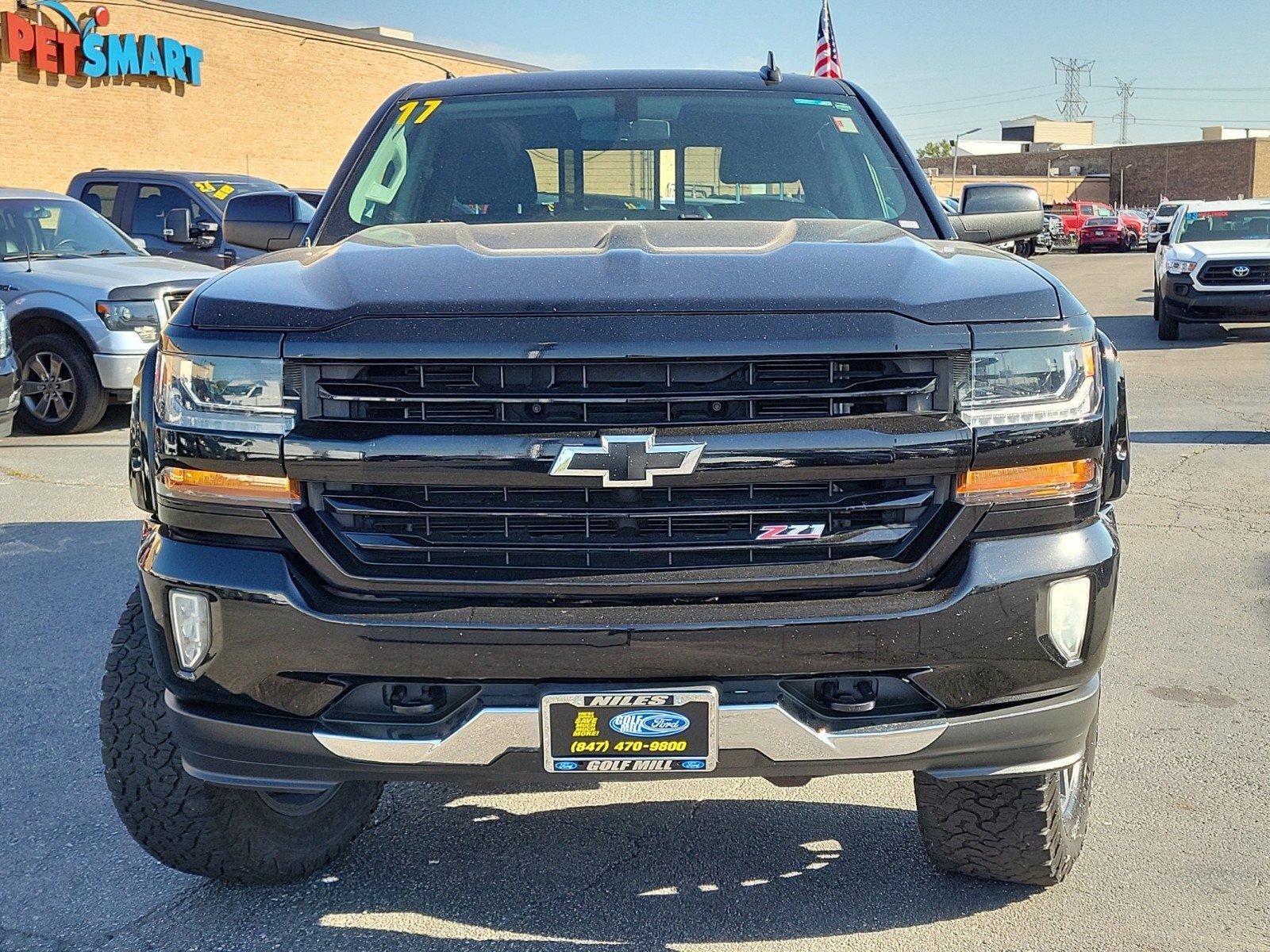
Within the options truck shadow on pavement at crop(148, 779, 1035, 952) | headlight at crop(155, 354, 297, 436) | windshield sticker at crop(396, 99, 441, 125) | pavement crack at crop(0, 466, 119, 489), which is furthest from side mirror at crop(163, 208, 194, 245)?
headlight at crop(155, 354, 297, 436)

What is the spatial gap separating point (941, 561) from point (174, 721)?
149 centimetres

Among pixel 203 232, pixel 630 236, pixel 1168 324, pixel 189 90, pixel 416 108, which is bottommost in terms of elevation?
pixel 1168 324

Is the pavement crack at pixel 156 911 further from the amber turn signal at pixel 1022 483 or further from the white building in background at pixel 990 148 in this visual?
the white building in background at pixel 990 148

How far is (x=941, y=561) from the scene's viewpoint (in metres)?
2.48

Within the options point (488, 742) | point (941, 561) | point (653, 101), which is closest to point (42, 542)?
point (653, 101)

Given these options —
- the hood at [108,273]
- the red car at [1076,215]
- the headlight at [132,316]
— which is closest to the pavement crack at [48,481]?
the headlight at [132,316]

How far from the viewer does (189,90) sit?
2930cm

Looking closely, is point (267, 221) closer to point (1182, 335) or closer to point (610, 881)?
point (610, 881)

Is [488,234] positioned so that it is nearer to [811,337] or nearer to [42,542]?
[811,337]

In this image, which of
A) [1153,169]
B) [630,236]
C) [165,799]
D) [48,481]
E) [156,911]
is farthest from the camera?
[1153,169]

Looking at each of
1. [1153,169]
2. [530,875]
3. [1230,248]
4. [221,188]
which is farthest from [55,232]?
[1153,169]

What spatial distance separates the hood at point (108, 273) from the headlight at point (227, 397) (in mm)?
8100

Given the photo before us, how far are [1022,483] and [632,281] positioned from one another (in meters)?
0.82

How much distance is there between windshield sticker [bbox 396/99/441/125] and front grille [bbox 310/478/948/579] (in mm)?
2070
